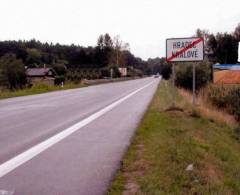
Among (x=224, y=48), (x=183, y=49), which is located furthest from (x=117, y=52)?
(x=183, y=49)

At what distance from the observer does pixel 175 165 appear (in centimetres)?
667

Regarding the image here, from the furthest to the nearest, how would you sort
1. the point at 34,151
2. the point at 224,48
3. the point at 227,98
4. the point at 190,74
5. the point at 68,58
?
the point at 68,58, the point at 224,48, the point at 190,74, the point at 227,98, the point at 34,151

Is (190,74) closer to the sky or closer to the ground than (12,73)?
closer to the sky

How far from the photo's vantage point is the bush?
31.0 metres

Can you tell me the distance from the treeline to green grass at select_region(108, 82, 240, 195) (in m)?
75.2

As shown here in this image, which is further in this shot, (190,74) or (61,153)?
(190,74)

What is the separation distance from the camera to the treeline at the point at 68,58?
316 ft

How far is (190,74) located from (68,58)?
427 ft

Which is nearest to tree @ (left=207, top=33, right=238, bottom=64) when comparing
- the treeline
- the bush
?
the treeline

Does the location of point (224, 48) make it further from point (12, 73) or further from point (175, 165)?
point (175, 165)

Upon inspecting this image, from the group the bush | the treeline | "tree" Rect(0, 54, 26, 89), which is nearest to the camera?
the bush

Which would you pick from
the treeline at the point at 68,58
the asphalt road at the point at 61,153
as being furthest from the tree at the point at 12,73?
the asphalt road at the point at 61,153

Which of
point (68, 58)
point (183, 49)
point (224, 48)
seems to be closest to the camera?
point (183, 49)

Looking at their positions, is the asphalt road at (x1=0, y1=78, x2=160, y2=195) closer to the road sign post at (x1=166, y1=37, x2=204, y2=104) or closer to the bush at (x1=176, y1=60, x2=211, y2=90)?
the road sign post at (x1=166, y1=37, x2=204, y2=104)
